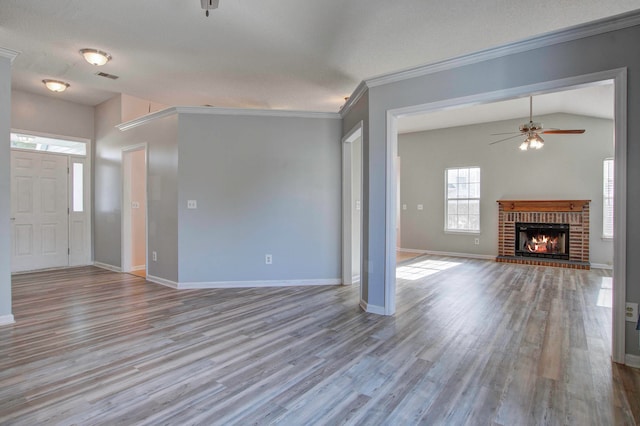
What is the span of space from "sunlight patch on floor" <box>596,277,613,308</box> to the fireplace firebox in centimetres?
141

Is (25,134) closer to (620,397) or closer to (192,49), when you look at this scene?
(192,49)

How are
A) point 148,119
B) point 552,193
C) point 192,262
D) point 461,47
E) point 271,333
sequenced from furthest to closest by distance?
point 552,193 → point 148,119 → point 192,262 → point 461,47 → point 271,333

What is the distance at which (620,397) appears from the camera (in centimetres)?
200

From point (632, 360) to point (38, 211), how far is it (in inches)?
321

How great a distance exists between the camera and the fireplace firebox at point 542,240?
659 centimetres

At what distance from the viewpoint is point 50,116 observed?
5996 millimetres

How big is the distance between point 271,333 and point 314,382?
0.93 m

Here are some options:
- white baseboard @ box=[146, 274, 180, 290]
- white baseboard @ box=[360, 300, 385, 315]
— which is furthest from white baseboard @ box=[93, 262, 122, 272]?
white baseboard @ box=[360, 300, 385, 315]

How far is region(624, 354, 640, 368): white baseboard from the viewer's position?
2387 millimetres

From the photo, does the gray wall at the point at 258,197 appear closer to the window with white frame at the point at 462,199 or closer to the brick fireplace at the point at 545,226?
the window with white frame at the point at 462,199

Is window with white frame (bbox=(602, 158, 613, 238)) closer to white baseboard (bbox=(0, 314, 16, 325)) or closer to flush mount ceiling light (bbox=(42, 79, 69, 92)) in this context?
white baseboard (bbox=(0, 314, 16, 325))

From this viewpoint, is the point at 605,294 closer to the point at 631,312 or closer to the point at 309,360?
the point at 631,312

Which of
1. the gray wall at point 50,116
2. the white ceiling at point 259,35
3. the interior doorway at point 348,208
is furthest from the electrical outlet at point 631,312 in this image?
the gray wall at point 50,116

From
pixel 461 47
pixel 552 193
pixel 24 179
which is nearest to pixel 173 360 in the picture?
pixel 461 47
